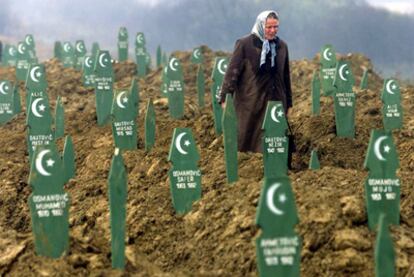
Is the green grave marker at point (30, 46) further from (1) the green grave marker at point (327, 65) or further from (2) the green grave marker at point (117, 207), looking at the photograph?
(2) the green grave marker at point (117, 207)

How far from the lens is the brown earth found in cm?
577

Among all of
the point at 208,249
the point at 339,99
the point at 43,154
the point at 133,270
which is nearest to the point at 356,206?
the point at 208,249

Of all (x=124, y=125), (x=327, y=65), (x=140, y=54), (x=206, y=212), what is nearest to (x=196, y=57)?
(x=140, y=54)

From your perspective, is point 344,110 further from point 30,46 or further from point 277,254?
point 30,46

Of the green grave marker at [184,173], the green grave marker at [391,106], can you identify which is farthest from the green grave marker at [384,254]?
the green grave marker at [391,106]

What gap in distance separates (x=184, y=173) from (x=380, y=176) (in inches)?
68.5

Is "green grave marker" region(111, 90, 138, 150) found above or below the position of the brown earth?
above

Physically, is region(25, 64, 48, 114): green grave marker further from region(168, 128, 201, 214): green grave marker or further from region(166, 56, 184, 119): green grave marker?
region(168, 128, 201, 214): green grave marker

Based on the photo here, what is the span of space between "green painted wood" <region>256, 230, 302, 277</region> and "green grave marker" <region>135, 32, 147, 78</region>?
1519cm

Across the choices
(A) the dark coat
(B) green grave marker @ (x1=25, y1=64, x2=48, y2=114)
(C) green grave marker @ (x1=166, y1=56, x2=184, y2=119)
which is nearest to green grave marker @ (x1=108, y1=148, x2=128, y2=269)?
(A) the dark coat

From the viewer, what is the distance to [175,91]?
482 inches

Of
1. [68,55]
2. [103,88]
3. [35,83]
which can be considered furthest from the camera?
[68,55]

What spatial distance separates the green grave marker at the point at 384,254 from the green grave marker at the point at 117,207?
5.45 feet

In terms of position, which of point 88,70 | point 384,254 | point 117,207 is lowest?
point 384,254
